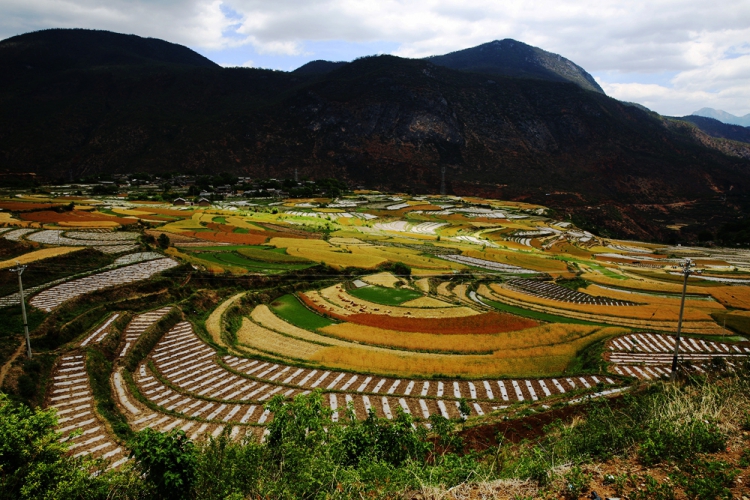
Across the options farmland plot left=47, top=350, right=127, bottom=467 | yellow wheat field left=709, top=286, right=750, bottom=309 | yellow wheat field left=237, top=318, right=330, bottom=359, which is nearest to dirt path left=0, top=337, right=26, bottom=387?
farmland plot left=47, top=350, right=127, bottom=467

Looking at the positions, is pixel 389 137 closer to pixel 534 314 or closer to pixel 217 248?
pixel 217 248

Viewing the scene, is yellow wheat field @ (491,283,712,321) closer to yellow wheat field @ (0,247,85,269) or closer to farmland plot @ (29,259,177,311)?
farmland plot @ (29,259,177,311)

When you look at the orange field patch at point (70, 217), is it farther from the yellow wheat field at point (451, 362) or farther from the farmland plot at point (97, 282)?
the yellow wheat field at point (451, 362)

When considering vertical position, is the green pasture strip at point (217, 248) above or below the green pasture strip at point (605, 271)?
above

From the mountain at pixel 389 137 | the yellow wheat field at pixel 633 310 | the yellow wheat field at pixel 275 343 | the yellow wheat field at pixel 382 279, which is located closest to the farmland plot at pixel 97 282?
the yellow wheat field at pixel 275 343

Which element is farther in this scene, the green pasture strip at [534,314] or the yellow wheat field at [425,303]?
the yellow wheat field at [425,303]

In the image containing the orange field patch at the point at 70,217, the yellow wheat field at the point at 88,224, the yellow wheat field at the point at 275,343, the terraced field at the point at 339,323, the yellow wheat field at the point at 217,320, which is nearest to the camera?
the terraced field at the point at 339,323

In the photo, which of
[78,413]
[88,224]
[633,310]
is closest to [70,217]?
[88,224]

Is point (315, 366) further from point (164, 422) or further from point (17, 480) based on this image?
point (17, 480)
